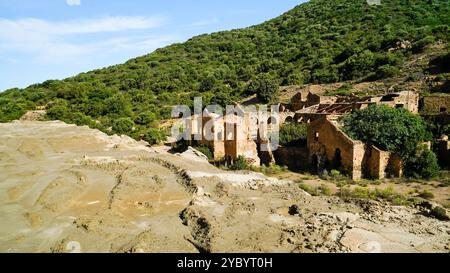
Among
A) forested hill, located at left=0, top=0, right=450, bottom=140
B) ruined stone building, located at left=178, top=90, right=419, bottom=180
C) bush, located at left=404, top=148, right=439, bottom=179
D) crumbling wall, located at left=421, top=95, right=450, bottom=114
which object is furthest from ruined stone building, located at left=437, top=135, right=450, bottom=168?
forested hill, located at left=0, top=0, right=450, bottom=140

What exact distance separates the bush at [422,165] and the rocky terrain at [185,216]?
9.61 metres

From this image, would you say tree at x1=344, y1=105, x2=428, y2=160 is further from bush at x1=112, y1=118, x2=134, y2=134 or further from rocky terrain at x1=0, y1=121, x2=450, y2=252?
bush at x1=112, y1=118, x2=134, y2=134

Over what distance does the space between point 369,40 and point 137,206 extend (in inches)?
1827

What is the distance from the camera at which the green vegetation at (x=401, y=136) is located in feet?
63.9

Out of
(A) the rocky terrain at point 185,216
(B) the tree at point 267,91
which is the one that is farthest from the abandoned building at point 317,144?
(B) the tree at point 267,91

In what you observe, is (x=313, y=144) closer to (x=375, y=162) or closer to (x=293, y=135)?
(x=293, y=135)

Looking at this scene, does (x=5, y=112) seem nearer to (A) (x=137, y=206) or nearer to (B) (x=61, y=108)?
(B) (x=61, y=108)

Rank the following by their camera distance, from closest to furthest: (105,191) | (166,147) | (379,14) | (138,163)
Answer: (105,191), (138,163), (166,147), (379,14)

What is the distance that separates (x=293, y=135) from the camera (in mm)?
24844

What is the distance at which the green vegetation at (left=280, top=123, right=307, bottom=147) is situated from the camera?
2453 cm

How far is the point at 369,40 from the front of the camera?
50.6 m

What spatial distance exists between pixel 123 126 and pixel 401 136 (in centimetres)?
2442

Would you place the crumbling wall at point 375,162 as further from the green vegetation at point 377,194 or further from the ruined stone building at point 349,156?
the green vegetation at point 377,194
